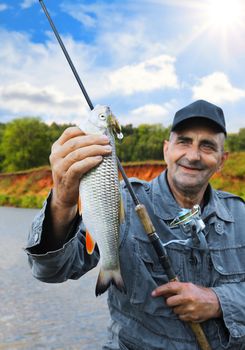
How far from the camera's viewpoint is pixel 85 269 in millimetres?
2670

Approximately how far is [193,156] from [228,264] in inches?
29.3

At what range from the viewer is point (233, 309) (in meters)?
2.85

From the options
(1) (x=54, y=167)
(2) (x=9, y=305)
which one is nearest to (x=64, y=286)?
(2) (x=9, y=305)

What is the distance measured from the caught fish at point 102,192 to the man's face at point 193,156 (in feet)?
3.10

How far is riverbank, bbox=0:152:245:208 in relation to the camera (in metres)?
28.7

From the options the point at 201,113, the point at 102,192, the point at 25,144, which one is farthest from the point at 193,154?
the point at 25,144

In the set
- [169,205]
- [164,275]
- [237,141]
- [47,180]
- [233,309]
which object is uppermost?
[237,141]

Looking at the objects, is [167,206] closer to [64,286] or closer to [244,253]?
[244,253]

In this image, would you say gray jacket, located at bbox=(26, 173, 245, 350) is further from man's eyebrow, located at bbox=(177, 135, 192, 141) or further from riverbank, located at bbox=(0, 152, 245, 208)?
riverbank, located at bbox=(0, 152, 245, 208)

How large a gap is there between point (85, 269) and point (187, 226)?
688 millimetres

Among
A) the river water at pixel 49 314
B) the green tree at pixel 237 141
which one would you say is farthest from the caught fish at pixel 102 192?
the green tree at pixel 237 141

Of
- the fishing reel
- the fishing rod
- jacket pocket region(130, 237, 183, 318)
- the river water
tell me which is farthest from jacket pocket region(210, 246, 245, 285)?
the river water

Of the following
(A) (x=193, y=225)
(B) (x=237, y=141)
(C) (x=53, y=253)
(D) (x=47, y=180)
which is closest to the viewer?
(C) (x=53, y=253)

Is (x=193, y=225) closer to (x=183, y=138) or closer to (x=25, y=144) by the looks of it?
(x=183, y=138)
